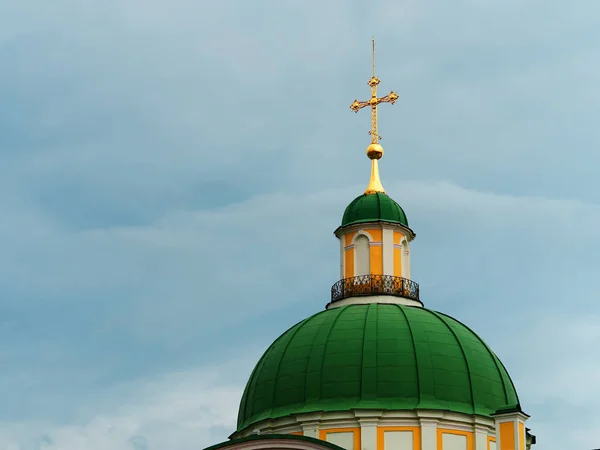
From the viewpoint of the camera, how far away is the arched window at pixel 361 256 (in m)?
53.0

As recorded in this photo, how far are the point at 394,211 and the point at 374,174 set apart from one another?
2.65 meters

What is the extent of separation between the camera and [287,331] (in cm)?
5138

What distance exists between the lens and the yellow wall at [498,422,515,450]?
143 ft

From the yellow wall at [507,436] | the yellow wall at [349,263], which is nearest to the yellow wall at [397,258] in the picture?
the yellow wall at [349,263]

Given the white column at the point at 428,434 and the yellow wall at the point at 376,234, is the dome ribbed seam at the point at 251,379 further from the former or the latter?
the white column at the point at 428,434

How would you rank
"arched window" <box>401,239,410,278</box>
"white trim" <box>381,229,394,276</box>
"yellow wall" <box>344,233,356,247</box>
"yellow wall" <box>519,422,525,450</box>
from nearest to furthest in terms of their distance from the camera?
"yellow wall" <box>519,422,525,450</box> < "white trim" <box>381,229,394,276</box> < "arched window" <box>401,239,410,278</box> < "yellow wall" <box>344,233,356,247</box>

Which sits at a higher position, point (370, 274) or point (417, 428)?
point (370, 274)

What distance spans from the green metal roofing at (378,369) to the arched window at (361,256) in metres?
2.71

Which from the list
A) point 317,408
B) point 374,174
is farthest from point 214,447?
point 374,174

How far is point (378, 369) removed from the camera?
1859 inches

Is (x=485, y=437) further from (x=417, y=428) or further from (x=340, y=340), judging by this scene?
(x=340, y=340)

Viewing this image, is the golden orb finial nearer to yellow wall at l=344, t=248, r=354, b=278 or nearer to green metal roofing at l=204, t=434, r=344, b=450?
yellow wall at l=344, t=248, r=354, b=278

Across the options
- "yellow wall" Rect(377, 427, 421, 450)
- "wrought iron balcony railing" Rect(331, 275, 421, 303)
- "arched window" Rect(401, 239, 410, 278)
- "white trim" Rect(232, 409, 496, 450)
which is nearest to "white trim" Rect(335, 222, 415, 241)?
"arched window" Rect(401, 239, 410, 278)

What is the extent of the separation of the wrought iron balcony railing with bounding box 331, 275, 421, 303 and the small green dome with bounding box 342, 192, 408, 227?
2343 millimetres
